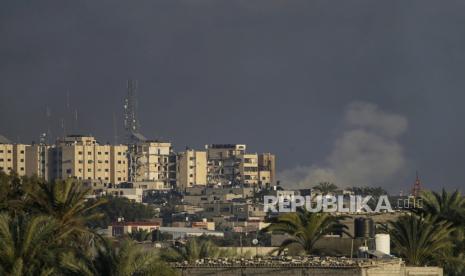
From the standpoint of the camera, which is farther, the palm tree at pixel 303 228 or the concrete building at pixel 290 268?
the palm tree at pixel 303 228

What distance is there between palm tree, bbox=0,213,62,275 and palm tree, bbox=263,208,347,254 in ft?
69.7

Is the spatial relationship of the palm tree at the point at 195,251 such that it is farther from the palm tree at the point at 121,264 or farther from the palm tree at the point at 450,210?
the palm tree at the point at 121,264

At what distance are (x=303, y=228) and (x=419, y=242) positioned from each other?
7.68 metres

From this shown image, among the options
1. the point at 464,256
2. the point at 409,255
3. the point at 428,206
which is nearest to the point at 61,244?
the point at 409,255

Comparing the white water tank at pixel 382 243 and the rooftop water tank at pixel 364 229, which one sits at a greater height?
the rooftop water tank at pixel 364 229

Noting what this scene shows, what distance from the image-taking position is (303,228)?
78.3 meters

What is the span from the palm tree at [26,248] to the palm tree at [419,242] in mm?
19611

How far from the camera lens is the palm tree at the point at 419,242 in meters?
72.2

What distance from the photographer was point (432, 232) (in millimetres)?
73000

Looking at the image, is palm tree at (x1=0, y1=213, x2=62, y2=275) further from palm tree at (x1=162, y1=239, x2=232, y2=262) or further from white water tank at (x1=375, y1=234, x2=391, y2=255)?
palm tree at (x1=162, y1=239, x2=232, y2=262)

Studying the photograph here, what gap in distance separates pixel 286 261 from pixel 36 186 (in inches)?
892

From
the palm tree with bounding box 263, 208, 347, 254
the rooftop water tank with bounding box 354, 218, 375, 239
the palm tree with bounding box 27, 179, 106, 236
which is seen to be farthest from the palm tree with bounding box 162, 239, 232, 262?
the rooftop water tank with bounding box 354, 218, 375, 239

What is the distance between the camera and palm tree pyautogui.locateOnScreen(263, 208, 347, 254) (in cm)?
7806

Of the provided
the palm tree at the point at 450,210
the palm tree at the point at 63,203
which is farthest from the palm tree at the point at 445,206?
the palm tree at the point at 63,203
